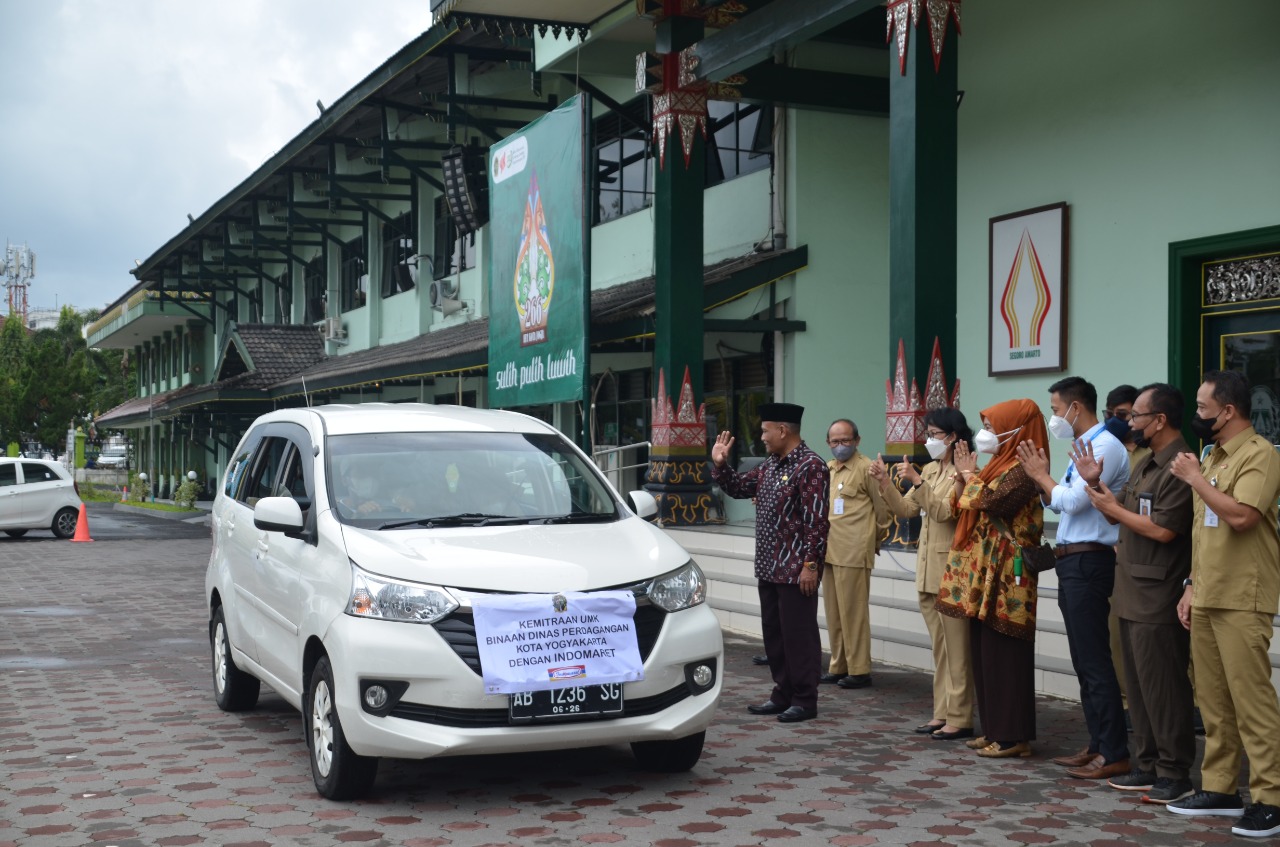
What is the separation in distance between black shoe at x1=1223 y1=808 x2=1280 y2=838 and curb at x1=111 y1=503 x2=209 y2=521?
33.4 m

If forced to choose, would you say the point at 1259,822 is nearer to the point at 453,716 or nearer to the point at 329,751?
the point at 453,716

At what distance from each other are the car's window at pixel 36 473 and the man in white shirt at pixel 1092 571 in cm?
2463

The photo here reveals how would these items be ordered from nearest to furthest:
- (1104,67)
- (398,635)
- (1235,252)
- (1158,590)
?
(398,635) → (1158,590) → (1235,252) → (1104,67)

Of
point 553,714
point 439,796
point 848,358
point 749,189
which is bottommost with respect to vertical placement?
point 439,796

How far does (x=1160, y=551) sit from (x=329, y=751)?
394 cm

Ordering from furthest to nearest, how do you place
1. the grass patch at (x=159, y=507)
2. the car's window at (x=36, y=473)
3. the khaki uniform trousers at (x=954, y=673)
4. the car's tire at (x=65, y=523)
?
the grass patch at (x=159, y=507) → the car's tire at (x=65, y=523) → the car's window at (x=36, y=473) → the khaki uniform trousers at (x=954, y=673)

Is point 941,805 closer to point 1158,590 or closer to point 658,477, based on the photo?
point 1158,590

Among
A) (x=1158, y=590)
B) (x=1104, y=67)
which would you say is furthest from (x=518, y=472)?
(x=1104, y=67)

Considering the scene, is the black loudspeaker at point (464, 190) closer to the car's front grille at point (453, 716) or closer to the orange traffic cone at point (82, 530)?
the orange traffic cone at point (82, 530)

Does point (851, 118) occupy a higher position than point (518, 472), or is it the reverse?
point (851, 118)

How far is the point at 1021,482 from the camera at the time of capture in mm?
7012

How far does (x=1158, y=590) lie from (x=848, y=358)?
34.5 ft

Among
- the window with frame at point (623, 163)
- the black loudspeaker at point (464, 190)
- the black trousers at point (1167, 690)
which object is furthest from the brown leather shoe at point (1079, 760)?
the black loudspeaker at point (464, 190)

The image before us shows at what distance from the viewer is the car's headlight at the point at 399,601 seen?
5.95m
